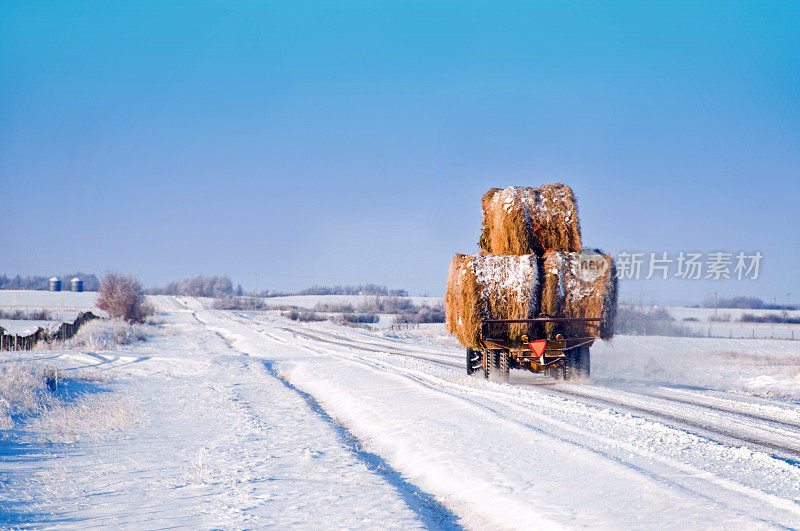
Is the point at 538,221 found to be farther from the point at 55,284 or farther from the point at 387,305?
the point at 55,284

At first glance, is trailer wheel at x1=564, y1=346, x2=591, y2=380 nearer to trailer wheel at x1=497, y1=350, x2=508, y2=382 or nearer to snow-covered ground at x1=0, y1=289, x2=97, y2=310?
trailer wheel at x1=497, y1=350, x2=508, y2=382

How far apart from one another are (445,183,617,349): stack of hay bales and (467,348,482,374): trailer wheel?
4.07 feet

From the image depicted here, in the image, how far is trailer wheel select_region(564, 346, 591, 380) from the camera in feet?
44.4

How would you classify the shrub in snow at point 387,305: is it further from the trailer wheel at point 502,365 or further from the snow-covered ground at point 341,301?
the trailer wheel at point 502,365

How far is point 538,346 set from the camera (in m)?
12.5

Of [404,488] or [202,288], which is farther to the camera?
[202,288]

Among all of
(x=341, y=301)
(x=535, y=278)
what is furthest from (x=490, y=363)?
(x=341, y=301)

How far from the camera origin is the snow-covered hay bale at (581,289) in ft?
40.9

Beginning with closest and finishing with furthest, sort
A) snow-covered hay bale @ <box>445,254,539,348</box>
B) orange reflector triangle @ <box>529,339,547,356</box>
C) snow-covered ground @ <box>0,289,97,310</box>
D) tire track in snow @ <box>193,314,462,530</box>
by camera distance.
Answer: tire track in snow @ <box>193,314,462,530</box>, orange reflector triangle @ <box>529,339,547,356</box>, snow-covered hay bale @ <box>445,254,539,348</box>, snow-covered ground @ <box>0,289,97,310</box>

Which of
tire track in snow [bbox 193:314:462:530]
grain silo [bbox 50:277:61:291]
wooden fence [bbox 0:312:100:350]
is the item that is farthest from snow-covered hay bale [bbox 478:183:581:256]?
grain silo [bbox 50:277:61:291]

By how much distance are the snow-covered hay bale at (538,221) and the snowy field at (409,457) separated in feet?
9.64

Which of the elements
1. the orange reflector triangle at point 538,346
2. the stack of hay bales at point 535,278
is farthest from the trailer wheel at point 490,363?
the orange reflector triangle at point 538,346

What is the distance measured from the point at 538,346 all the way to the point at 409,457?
20.2 ft

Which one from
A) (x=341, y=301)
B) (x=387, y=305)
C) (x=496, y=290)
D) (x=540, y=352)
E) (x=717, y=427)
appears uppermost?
(x=496, y=290)
